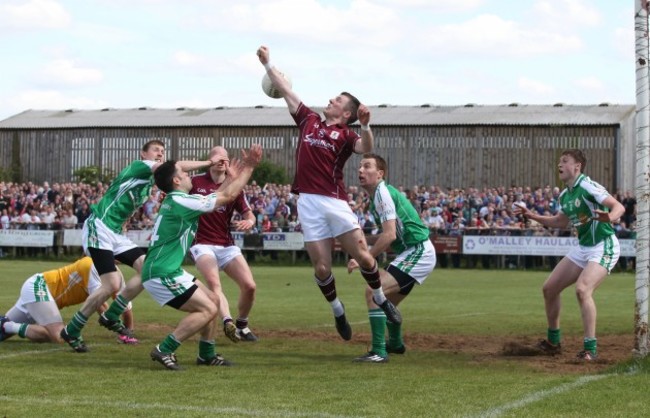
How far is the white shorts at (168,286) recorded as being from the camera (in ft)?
32.1

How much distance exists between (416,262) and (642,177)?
2.61 m

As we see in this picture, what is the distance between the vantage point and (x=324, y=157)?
435 inches

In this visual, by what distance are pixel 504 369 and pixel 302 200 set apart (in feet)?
9.03

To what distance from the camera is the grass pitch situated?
7.84 m

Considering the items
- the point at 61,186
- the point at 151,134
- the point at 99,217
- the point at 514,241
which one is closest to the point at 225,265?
the point at 99,217

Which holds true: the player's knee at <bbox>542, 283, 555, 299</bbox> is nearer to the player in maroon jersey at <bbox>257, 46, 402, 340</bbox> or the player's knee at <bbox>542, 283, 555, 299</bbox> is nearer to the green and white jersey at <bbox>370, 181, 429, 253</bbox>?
the green and white jersey at <bbox>370, 181, 429, 253</bbox>

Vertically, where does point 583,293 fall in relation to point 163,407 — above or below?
above

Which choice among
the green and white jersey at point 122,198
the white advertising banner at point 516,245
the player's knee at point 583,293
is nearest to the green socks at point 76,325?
the green and white jersey at point 122,198

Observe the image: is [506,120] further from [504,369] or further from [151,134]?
[504,369]

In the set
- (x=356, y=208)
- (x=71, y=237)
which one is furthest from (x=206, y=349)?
(x=71, y=237)

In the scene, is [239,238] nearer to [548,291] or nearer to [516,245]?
[516,245]

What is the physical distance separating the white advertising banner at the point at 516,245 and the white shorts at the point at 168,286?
2398 centimetres

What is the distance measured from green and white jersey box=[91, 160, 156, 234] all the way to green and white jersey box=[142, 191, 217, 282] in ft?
5.78

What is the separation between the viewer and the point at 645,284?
33.3 feet
